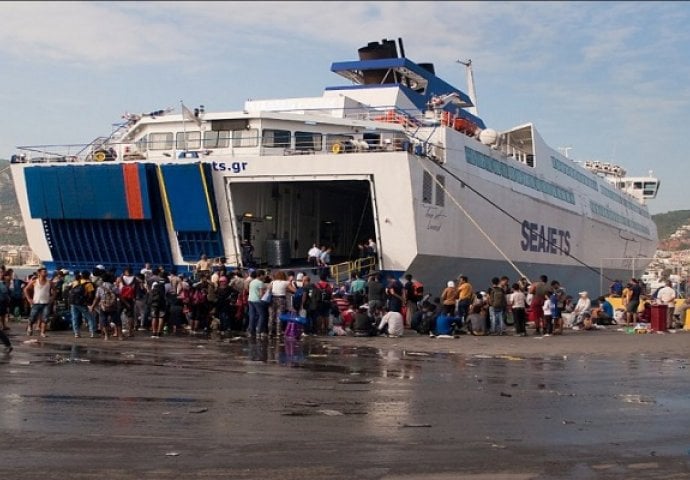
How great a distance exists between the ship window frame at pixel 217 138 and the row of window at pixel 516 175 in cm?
784

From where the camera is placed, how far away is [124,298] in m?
17.7

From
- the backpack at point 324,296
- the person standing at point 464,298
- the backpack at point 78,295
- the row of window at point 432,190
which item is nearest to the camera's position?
the backpack at point 78,295

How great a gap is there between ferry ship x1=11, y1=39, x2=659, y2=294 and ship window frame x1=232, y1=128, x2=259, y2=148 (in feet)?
0.21

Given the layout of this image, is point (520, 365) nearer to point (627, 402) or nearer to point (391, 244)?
point (627, 402)

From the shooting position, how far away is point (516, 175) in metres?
31.7

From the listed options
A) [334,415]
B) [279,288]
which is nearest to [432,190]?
[279,288]

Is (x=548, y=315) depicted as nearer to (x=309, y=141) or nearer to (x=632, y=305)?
(x=632, y=305)

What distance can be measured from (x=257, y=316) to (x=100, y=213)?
31.5 ft

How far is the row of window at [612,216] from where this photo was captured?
42.8 metres

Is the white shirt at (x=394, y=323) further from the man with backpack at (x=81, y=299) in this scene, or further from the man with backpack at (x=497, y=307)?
the man with backpack at (x=81, y=299)

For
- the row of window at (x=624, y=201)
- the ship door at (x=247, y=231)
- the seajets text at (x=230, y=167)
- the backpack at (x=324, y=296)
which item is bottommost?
the backpack at (x=324, y=296)

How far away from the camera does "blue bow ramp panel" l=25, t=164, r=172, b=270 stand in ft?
81.6

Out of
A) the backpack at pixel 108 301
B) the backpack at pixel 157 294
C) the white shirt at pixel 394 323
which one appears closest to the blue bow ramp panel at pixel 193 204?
the backpack at pixel 157 294

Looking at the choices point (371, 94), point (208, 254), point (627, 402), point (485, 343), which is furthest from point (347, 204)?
point (627, 402)
